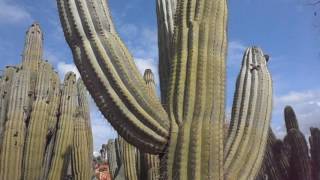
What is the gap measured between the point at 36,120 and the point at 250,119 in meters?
4.58

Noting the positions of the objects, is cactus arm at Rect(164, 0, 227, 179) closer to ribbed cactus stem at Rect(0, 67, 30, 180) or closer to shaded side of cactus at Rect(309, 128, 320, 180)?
ribbed cactus stem at Rect(0, 67, 30, 180)

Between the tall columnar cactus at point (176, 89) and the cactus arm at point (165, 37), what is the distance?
0.04m

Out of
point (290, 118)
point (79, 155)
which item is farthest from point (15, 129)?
point (290, 118)

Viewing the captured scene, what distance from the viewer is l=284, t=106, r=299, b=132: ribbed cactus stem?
385 inches

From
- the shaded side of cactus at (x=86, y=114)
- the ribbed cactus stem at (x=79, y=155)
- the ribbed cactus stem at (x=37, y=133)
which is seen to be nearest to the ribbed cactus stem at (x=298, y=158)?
the ribbed cactus stem at (x=79, y=155)

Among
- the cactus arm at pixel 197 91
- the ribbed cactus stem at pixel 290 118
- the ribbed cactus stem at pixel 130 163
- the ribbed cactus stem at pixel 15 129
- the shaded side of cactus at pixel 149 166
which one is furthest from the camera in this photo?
the ribbed cactus stem at pixel 290 118

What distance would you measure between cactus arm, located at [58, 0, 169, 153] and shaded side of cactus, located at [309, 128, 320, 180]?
21.9ft

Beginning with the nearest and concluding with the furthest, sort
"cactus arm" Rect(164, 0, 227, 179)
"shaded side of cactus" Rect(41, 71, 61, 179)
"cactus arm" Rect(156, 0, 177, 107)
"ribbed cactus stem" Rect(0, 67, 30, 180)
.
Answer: "cactus arm" Rect(164, 0, 227, 179) → "cactus arm" Rect(156, 0, 177, 107) → "ribbed cactus stem" Rect(0, 67, 30, 180) → "shaded side of cactus" Rect(41, 71, 61, 179)

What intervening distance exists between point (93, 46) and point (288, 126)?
6878 mm

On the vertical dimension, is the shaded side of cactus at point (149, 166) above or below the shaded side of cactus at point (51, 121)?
below

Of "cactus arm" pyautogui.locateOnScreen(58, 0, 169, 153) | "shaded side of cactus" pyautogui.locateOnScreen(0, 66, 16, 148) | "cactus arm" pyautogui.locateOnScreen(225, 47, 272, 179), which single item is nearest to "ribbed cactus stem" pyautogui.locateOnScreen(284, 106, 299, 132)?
"cactus arm" pyautogui.locateOnScreen(225, 47, 272, 179)

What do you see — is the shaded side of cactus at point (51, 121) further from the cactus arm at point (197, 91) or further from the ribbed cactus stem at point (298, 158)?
the cactus arm at point (197, 91)

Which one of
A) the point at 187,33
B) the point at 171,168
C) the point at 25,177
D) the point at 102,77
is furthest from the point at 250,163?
the point at 25,177

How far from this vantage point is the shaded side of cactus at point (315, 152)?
955 cm
